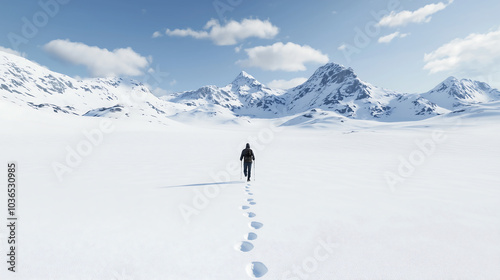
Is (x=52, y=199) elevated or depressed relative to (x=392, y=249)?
elevated

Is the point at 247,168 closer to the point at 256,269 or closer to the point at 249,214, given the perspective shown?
the point at 249,214

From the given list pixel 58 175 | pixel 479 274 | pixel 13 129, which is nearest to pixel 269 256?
pixel 479 274

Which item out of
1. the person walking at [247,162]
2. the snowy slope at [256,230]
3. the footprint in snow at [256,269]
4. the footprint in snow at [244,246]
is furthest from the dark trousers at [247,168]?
the footprint in snow at [256,269]

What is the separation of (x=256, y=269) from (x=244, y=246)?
0.82 m

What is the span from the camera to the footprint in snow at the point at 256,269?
13.5ft

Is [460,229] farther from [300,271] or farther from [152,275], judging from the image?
[152,275]

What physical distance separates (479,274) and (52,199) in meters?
11.8

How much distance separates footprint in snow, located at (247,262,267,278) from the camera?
162 inches

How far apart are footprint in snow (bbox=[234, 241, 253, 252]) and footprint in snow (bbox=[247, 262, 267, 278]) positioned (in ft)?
1.71

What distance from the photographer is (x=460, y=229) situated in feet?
19.0

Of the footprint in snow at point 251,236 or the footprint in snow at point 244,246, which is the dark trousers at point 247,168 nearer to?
the footprint in snow at point 251,236

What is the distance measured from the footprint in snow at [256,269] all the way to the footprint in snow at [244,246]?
521 mm

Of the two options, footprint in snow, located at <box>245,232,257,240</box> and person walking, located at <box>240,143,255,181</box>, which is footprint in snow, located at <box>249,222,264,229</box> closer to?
footprint in snow, located at <box>245,232,257,240</box>

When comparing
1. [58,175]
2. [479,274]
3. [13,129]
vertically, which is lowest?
[479,274]
